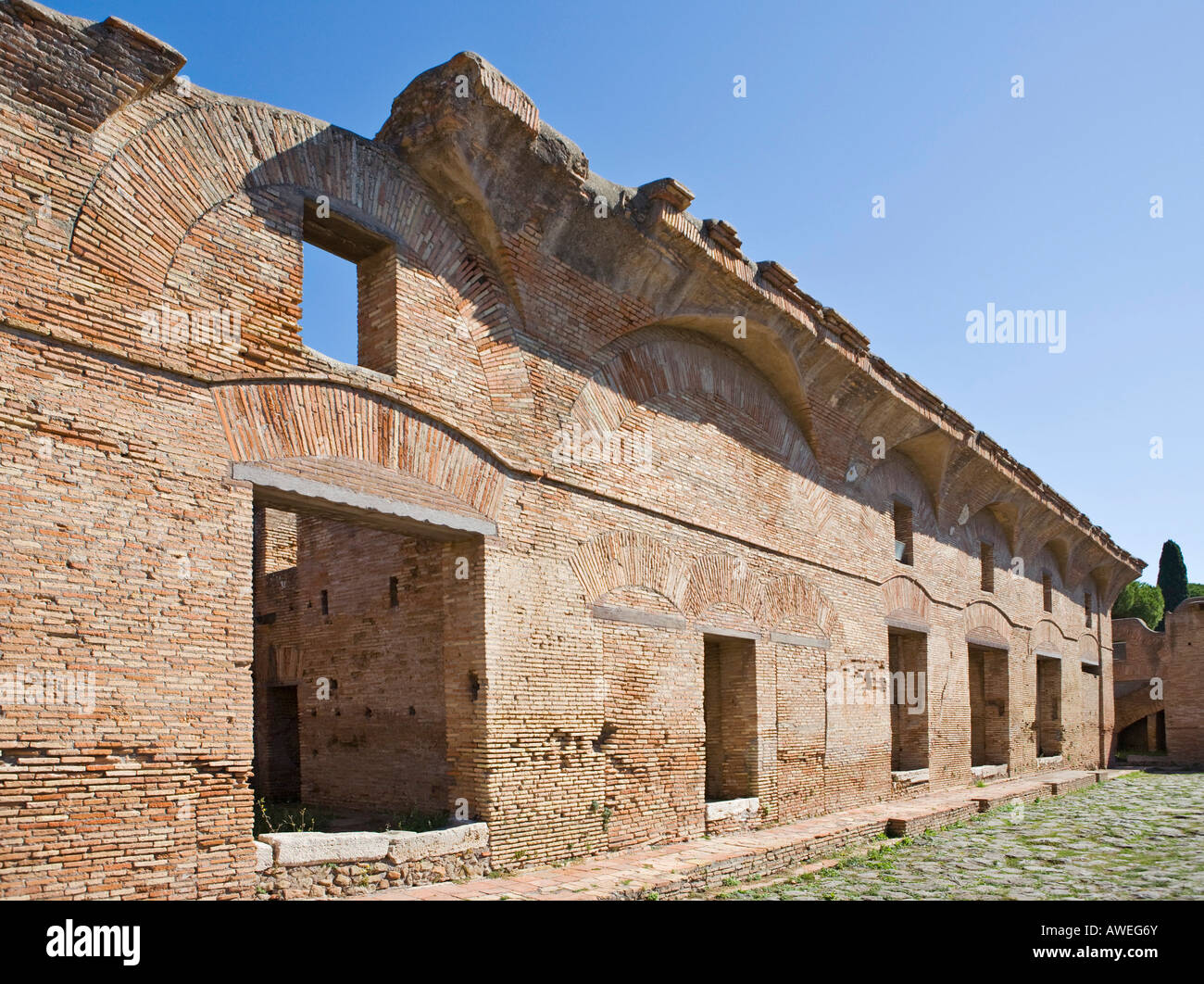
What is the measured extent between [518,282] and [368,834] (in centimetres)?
418

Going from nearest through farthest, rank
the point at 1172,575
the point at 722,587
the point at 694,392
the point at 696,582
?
the point at 696,582
the point at 722,587
the point at 694,392
the point at 1172,575

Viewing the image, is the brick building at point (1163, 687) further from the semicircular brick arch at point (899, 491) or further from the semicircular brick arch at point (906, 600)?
the semicircular brick arch at point (906, 600)

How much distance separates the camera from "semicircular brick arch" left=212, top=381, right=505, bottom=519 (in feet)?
20.5

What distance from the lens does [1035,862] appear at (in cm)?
907

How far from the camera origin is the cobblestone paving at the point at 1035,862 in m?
7.67

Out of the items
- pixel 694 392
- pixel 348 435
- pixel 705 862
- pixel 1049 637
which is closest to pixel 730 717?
pixel 705 862

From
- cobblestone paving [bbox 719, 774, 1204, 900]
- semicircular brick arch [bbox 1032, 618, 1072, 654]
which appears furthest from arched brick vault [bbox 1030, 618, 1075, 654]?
cobblestone paving [bbox 719, 774, 1204, 900]

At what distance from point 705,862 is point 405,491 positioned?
11.9ft

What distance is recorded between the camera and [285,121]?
6766 mm

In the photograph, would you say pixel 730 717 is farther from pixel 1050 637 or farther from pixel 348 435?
pixel 1050 637

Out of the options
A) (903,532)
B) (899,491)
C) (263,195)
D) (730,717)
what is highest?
(263,195)

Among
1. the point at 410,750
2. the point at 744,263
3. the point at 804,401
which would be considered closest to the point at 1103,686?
the point at 804,401

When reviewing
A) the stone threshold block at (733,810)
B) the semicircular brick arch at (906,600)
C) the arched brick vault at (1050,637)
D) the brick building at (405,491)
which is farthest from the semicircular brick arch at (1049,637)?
the stone threshold block at (733,810)

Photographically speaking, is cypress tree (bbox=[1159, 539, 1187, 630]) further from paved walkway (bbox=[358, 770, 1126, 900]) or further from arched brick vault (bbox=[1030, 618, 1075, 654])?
paved walkway (bbox=[358, 770, 1126, 900])
